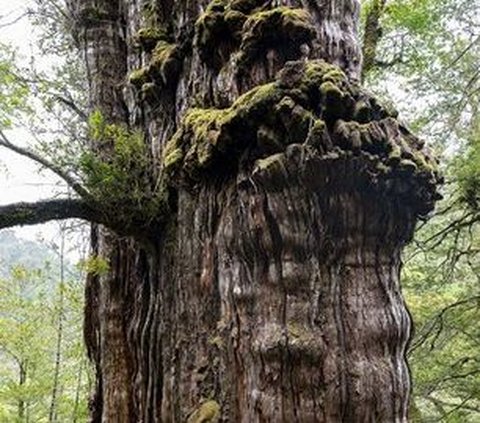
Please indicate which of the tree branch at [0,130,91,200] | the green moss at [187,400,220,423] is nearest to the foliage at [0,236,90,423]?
the tree branch at [0,130,91,200]

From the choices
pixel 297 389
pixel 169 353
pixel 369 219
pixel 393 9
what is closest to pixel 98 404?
pixel 169 353

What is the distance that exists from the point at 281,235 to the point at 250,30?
969 millimetres

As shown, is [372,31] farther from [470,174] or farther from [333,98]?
[333,98]

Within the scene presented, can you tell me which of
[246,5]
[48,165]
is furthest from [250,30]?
[48,165]

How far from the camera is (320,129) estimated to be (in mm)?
2439

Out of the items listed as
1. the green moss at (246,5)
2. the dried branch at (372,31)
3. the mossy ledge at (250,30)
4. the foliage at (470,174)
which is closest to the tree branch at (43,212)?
the mossy ledge at (250,30)

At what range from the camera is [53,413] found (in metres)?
12.5

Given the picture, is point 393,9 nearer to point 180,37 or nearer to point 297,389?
point 180,37

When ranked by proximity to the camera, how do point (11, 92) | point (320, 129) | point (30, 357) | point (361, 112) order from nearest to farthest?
point (320, 129)
point (361, 112)
point (11, 92)
point (30, 357)

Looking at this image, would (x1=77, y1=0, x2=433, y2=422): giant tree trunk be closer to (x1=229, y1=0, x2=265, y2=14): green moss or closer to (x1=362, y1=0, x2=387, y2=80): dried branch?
(x1=229, y1=0, x2=265, y2=14): green moss

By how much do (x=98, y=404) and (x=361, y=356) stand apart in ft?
6.83

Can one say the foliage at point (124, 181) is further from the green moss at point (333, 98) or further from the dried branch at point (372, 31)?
the dried branch at point (372, 31)

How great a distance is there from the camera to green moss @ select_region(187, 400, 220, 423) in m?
2.62

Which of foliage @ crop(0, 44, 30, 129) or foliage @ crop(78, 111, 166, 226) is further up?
foliage @ crop(0, 44, 30, 129)
